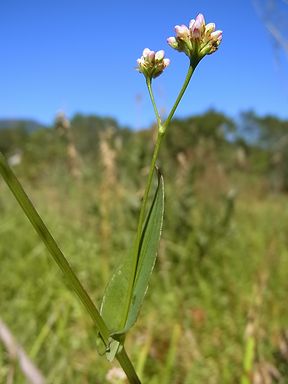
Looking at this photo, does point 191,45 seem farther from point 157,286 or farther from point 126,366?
point 157,286

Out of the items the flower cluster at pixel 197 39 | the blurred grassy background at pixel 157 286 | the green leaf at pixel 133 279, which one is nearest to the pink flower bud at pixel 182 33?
the flower cluster at pixel 197 39

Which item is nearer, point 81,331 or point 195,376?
point 195,376

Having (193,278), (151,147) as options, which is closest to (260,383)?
(193,278)

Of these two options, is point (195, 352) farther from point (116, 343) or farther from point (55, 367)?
point (116, 343)

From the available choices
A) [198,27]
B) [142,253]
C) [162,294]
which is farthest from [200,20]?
[162,294]

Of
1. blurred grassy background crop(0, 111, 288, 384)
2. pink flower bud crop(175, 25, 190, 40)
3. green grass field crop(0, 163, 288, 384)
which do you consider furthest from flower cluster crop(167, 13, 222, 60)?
green grass field crop(0, 163, 288, 384)

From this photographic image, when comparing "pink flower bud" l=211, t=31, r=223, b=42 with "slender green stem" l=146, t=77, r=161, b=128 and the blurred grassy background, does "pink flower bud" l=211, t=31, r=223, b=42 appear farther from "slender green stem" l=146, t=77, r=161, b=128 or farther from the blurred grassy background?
the blurred grassy background
